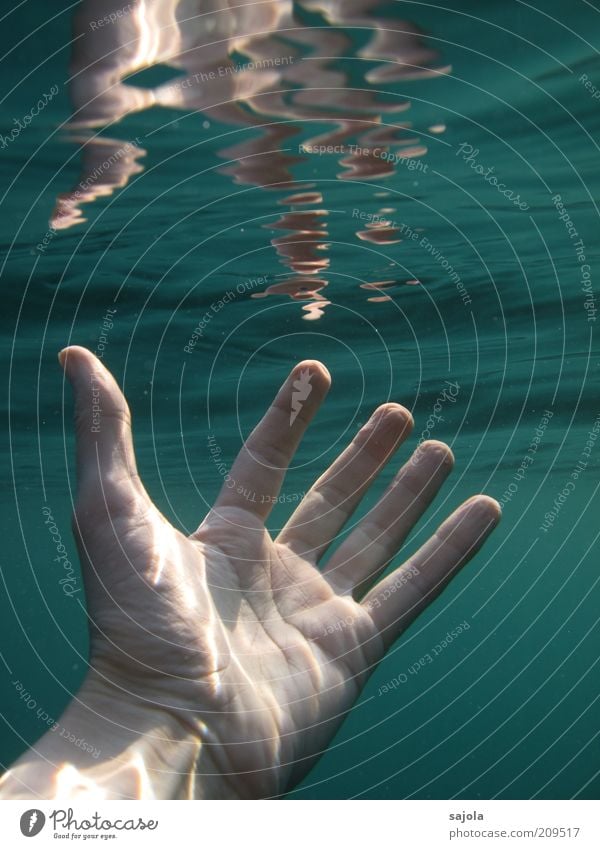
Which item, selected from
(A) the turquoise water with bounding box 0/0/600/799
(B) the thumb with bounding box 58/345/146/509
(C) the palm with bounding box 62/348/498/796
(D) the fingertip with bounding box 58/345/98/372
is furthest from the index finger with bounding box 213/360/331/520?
(A) the turquoise water with bounding box 0/0/600/799

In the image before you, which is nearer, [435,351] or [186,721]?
[186,721]

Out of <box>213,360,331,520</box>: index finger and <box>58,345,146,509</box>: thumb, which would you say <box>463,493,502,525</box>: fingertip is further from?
<box>58,345,146,509</box>: thumb

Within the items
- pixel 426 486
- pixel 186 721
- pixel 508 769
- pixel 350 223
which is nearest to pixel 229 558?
pixel 186 721

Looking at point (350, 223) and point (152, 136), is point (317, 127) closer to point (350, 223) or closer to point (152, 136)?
point (152, 136)

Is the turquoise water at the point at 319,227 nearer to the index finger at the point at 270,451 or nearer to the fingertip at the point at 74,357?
the index finger at the point at 270,451

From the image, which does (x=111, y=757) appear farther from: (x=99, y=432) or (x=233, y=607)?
(x=99, y=432)

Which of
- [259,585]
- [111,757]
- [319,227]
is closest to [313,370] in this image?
[259,585]

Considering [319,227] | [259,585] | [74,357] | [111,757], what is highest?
[319,227]

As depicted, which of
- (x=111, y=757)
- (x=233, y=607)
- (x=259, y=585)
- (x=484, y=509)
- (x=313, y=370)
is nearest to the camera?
(x=111, y=757)
